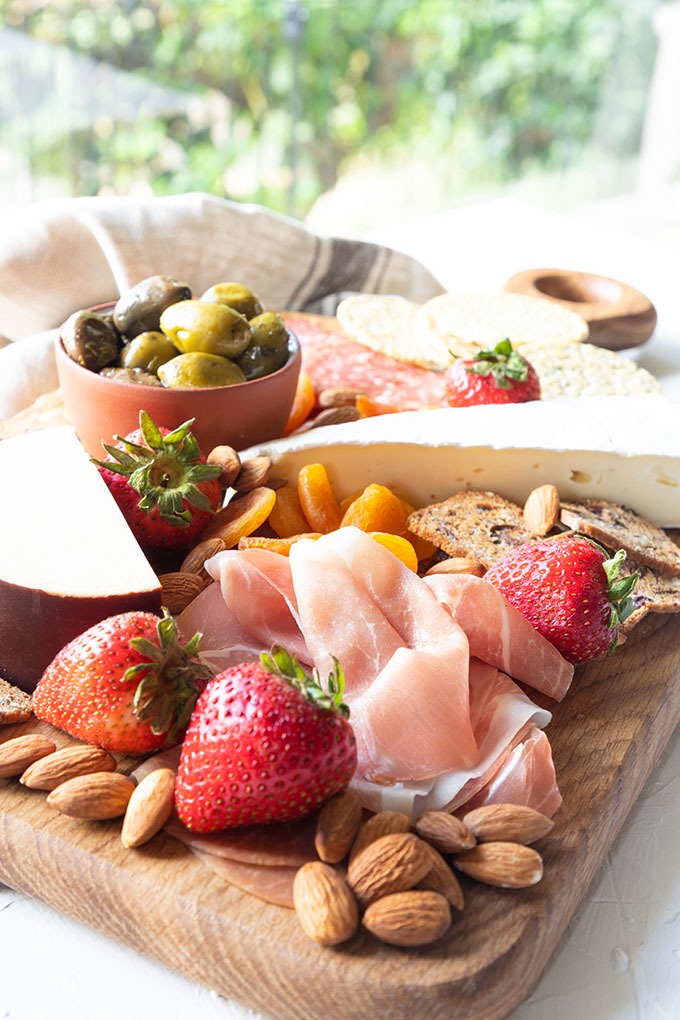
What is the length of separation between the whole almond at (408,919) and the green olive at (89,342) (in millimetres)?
911

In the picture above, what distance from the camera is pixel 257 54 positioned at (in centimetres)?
474

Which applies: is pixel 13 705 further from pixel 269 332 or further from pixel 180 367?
pixel 269 332

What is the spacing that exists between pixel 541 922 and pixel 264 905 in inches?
9.3

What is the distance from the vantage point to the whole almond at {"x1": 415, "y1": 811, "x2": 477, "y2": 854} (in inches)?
36.6

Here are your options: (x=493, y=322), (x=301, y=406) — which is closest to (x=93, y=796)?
(x=301, y=406)

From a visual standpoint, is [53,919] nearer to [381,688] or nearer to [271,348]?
[381,688]

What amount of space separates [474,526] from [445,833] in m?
0.56

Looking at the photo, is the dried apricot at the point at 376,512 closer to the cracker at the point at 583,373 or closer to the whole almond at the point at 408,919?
the cracker at the point at 583,373

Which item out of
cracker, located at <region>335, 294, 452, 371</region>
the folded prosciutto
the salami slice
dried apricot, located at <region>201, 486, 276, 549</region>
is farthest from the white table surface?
cracker, located at <region>335, 294, 452, 371</region>


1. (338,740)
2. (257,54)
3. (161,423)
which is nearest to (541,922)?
(338,740)

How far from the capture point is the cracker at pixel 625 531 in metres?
1.38

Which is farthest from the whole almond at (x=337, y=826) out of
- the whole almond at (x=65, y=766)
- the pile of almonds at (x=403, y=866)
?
the whole almond at (x=65, y=766)

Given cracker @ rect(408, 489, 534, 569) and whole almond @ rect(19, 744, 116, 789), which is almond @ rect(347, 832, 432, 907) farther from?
cracker @ rect(408, 489, 534, 569)

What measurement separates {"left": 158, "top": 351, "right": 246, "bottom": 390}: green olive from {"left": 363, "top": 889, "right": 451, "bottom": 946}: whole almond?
2.64ft
